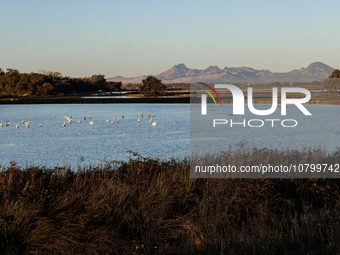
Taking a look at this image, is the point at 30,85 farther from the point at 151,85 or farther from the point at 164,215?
the point at 164,215

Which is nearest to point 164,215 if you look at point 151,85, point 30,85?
point 30,85

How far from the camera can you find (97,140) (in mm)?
24406

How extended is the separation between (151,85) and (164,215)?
371 feet

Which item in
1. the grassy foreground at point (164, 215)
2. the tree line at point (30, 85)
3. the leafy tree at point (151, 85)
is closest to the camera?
the grassy foreground at point (164, 215)

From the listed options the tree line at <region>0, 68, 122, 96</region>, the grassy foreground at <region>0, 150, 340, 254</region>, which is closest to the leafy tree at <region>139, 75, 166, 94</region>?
the tree line at <region>0, 68, 122, 96</region>

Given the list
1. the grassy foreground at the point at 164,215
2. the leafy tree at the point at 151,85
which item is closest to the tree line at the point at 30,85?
the leafy tree at the point at 151,85

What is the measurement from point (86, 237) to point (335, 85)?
48.3 meters

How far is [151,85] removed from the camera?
392 ft

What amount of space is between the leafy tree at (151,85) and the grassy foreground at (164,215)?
10978cm

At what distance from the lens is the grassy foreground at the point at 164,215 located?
669 cm

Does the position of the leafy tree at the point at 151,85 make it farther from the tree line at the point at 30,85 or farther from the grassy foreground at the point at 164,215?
the grassy foreground at the point at 164,215

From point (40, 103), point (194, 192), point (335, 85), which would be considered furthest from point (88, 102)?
point (194, 192)

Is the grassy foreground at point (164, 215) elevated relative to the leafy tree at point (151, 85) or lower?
lower

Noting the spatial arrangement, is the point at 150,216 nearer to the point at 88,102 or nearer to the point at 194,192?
the point at 194,192
